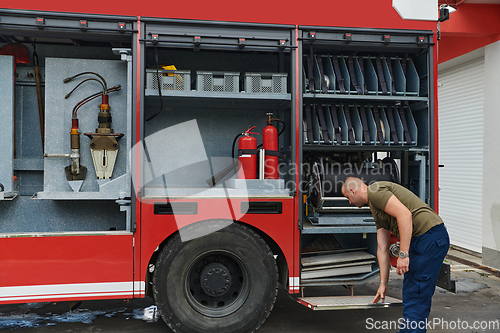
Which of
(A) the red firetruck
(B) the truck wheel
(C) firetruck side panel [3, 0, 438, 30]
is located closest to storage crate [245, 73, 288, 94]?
(A) the red firetruck

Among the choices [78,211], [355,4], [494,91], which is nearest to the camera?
[355,4]

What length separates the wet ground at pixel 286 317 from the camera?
154 inches

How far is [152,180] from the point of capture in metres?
4.26

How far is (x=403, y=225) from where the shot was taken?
292 cm

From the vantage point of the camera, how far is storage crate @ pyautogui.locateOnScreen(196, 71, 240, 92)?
3.88m

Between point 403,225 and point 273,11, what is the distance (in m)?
2.34

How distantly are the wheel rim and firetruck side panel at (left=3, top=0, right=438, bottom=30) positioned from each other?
7.56ft

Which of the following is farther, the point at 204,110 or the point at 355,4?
the point at 204,110

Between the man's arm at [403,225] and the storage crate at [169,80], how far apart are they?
226 centimetres

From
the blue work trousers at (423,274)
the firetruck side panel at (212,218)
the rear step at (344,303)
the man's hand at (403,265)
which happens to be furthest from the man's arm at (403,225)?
the firetruck side panel at (212,218)

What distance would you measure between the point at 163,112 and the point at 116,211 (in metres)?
1.25

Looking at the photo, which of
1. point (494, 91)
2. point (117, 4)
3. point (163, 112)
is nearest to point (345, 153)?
point (163, 112)

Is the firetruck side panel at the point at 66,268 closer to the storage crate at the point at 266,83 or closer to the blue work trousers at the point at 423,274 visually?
the storage crate at the point at 266,83

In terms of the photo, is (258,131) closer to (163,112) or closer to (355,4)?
(163,112)
